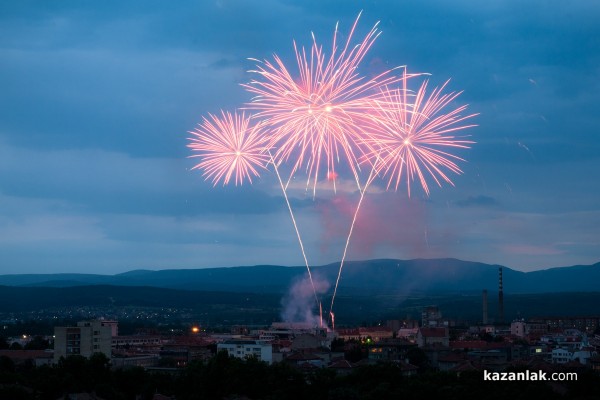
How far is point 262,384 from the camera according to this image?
36.8 metres

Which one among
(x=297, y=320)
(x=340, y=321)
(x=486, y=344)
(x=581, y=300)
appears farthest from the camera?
(x=581, y=300)

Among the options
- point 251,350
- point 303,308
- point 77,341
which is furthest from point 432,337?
point 303,308

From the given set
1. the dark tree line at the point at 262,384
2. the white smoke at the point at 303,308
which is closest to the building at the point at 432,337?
the white smoke at the point at 303,308

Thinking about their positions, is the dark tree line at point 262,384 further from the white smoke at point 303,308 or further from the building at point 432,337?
the white smoke at point 303,308

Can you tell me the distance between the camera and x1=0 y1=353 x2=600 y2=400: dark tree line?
32.4m

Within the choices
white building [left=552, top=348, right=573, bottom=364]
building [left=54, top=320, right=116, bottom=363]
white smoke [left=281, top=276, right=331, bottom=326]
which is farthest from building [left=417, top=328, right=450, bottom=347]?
building [left=54, top=320, right=116, bottom=363]

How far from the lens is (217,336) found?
75.7 metres

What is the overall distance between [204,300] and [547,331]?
8619 cm

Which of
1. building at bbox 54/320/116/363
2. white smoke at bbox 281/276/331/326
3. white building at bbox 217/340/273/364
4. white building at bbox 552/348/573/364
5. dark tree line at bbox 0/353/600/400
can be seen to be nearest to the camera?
dark tree line at bbox 0/353/600/400

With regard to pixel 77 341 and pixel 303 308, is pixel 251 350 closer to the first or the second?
pixel 77 341

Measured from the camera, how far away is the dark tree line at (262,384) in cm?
3242

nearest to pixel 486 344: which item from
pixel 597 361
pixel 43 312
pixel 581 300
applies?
pixel 597 361

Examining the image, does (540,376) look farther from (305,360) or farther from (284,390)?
(305,360)

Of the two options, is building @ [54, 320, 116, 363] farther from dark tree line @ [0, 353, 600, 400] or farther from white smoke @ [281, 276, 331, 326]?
white smoke @ [281, 276, 331, 326]
